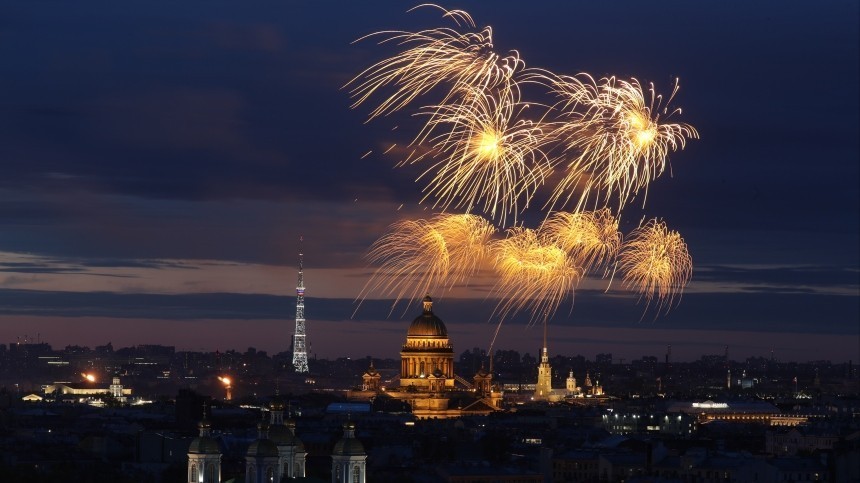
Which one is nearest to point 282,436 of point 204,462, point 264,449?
point 264,449

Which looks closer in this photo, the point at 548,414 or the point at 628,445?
the point at 628,445

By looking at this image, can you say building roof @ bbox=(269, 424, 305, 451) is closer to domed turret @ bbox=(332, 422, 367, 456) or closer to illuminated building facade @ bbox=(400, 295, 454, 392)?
domed turret @ bbox=(332, 422, 367, 456)

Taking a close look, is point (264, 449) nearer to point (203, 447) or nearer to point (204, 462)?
point (204, 462)

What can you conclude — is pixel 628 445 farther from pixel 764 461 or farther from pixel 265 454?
pixel 265 454

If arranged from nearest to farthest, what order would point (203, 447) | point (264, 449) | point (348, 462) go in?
point (264, 449)
point (348, 462)
point (203, 447)

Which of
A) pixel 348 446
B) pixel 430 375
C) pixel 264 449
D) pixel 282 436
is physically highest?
pixel 430 375

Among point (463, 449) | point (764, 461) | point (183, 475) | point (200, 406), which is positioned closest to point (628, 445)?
point (463, 449)

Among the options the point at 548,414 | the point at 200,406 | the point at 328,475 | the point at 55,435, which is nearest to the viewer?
the point at 328,475

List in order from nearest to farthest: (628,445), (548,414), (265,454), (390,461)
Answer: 1. (265,454)
2. (390,461)
3. (628,445)
4. (548,414)

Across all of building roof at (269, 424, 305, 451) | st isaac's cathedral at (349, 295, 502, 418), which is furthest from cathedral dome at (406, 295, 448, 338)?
building roof at (269, 424, 305, 451)
